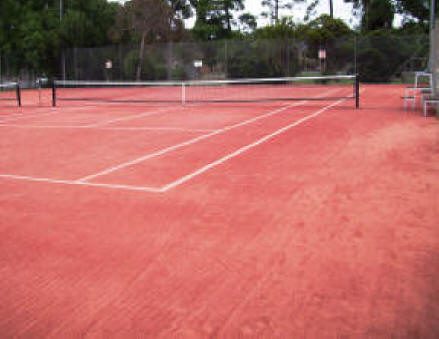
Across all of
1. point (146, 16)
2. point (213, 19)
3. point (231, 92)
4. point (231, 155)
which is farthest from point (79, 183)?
point (213, 19)

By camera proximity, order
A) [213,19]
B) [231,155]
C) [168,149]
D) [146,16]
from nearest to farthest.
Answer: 1. [231,155]
2. [168,149]
3. [146,16]
4. [213,19]

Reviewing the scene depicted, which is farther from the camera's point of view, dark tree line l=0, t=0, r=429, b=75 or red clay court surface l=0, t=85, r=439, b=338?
dark tree line l=0, t=0, r=429, b=75

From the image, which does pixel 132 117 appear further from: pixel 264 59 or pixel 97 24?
pixel 97 24

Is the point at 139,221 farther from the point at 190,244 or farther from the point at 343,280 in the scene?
the point at 343,280

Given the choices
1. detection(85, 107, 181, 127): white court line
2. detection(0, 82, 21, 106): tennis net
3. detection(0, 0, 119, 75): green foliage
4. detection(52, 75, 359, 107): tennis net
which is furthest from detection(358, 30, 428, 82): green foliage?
detection(0, 0, 119, 75): green foliage

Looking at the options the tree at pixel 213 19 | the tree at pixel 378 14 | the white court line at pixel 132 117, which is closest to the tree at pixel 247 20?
the tree at pixel 213 19

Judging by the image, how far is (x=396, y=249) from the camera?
4.51 m

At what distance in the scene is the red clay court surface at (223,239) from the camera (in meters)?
3.43

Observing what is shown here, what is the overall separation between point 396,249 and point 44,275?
9.39ft

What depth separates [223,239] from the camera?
490 cm

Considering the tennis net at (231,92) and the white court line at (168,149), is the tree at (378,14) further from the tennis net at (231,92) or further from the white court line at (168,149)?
the white court line at (168,149)

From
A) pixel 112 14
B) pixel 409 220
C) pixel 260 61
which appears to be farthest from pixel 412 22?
pixel 409 220

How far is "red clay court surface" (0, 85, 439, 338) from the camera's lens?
343cm

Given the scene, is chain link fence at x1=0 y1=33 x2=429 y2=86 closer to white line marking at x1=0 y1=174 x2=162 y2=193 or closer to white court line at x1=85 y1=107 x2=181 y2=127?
white court line at x1=85 y1=107 x2=181 y2=127
